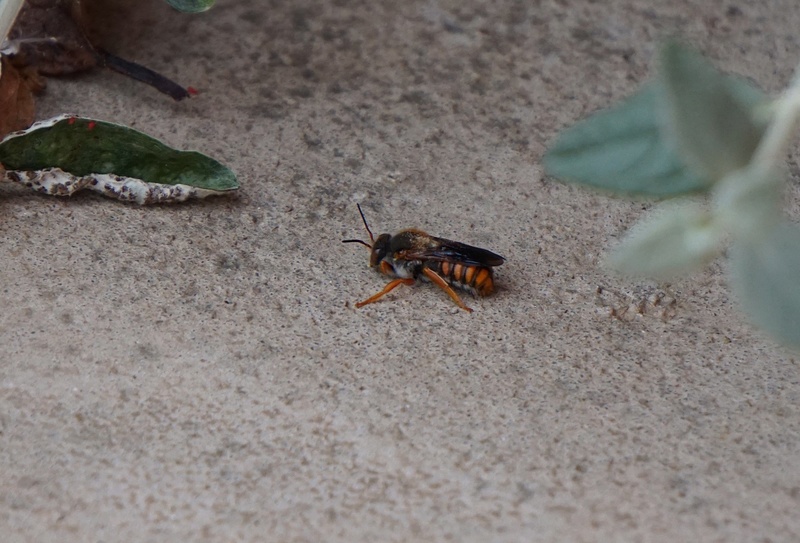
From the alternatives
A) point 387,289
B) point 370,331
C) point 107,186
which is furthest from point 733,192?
point 107,186

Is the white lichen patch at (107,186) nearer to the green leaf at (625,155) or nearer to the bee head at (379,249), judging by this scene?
the bee head at (379,249)

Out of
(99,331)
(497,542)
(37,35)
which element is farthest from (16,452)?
(37,35)

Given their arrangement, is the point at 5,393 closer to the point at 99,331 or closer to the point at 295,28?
the point at 99,331

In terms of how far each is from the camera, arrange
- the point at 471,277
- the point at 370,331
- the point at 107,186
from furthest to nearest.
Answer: the point at 107,186
the point at 471,277
the point at 370,331

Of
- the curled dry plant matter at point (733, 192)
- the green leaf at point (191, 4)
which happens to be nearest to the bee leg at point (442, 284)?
the green leaf at point (191, 4)

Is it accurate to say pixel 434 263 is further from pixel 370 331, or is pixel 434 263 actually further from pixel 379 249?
pixel 370 331

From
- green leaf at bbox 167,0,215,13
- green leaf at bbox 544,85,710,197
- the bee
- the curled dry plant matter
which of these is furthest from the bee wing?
the curled dry plant matter

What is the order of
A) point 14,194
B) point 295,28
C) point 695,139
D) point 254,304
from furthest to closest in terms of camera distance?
point 295,28
point 14,194
point 254,304
point 695,139
